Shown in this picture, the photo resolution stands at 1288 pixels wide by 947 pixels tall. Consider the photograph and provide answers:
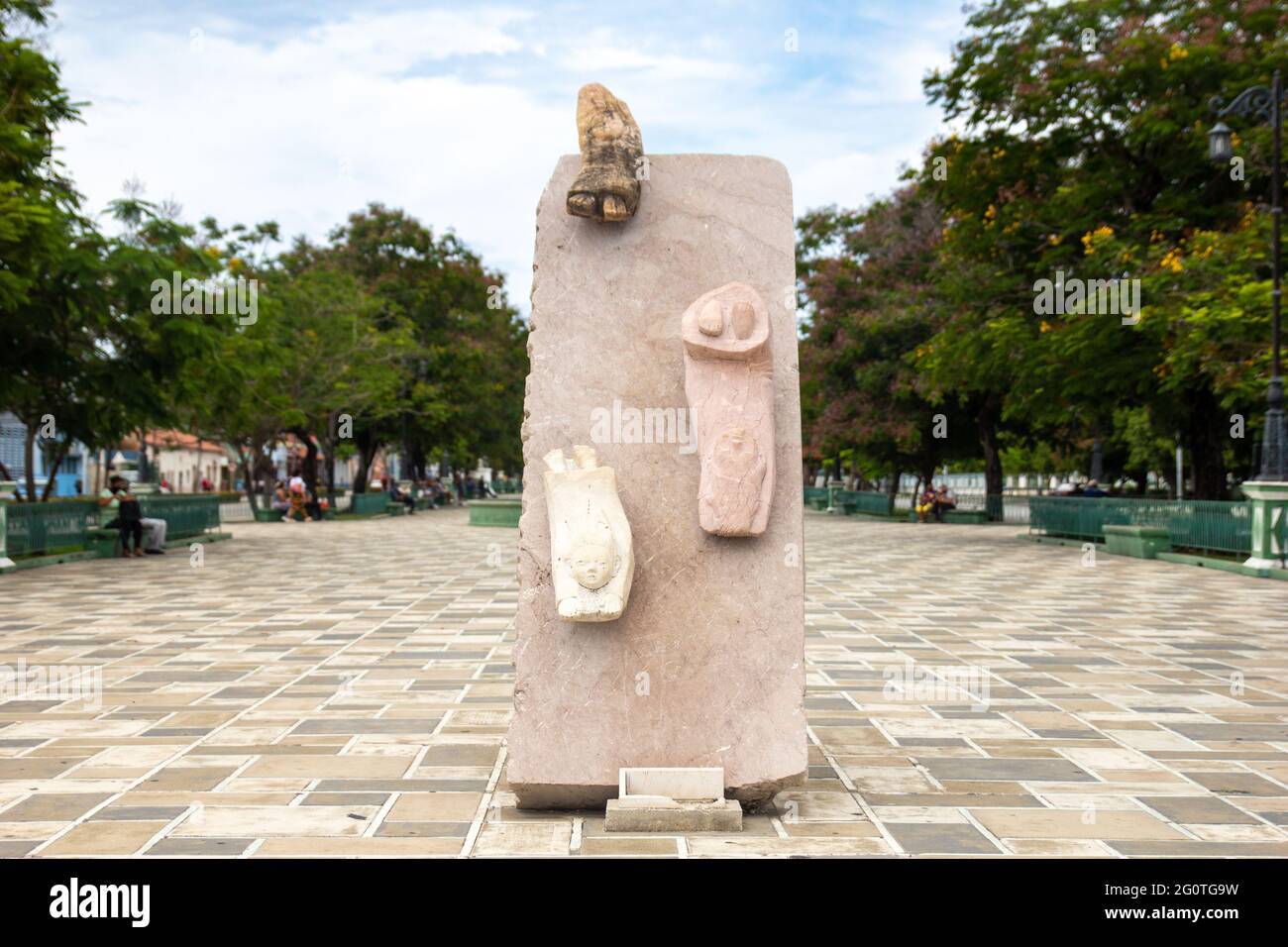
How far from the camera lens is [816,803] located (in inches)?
184

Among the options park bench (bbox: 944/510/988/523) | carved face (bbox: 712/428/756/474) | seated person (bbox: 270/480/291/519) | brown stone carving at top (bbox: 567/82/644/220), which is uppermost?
brown stone carving at top (bbox: 567/82/644/220)

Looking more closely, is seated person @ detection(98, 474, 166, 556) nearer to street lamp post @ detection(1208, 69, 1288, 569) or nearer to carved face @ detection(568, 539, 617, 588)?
carved face @ detection(568, 539, 617, 588)

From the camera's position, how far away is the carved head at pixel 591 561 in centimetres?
430

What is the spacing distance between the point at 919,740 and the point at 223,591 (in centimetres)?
939

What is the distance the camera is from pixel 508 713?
6.51 meters

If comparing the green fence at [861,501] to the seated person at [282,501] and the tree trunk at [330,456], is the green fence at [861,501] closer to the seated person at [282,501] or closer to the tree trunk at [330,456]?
the tree trunk at [330,456]

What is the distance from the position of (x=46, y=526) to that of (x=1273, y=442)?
1752 centimetres

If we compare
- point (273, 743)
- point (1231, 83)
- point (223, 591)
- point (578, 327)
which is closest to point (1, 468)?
point (223, 591)

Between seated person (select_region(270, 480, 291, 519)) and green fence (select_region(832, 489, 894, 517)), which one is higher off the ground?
seated person (select_region(270, 480, 291, 519))

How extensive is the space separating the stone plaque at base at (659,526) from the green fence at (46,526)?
13400mm

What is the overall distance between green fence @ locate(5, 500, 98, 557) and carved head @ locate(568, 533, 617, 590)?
1372 cm

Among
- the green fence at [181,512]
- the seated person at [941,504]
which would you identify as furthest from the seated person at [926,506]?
the green fence at [181,512]

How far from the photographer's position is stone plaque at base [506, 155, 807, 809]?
178 inches

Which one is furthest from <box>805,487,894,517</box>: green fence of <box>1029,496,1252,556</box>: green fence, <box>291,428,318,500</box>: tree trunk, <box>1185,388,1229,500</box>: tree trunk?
<box>291,428,318,500</box>: tree trunk
